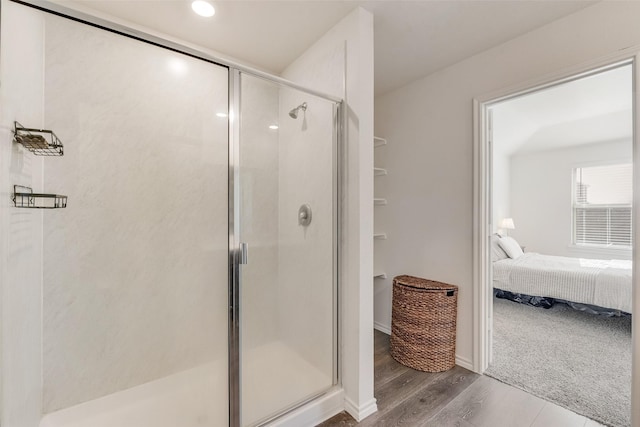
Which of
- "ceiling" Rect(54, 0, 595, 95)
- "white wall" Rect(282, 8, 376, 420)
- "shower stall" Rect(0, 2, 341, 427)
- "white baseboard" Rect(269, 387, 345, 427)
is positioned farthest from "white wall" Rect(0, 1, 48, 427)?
"white wall" Rect(282, 8, 376, 420)

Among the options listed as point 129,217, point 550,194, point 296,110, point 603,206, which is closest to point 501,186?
point 550,194

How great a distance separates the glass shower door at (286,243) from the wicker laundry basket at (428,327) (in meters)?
0.73

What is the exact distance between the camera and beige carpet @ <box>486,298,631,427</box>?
5.73ft

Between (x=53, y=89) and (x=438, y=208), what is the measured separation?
2721 mm

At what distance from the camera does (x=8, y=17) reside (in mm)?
991

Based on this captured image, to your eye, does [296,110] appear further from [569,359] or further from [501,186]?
[501,186]

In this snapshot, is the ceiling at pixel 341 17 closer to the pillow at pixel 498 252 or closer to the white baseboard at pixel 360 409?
the white baseboard at pixel 360 409

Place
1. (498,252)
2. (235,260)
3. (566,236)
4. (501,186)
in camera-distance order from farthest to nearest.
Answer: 1. (501,186)
2. (566,236)
3. (498,252)
4. (235,260)

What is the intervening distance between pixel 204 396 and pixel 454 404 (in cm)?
157

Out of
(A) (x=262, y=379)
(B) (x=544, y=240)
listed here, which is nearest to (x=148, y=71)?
(A) (x=262, y=379)

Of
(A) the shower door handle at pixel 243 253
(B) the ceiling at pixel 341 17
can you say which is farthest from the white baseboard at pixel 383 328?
(B) the ceiling at pixel 341 17

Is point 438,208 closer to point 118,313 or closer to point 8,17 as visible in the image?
point 118,313

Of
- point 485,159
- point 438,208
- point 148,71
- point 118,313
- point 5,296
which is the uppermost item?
point 148,71

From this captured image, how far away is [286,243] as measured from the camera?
1942mm
